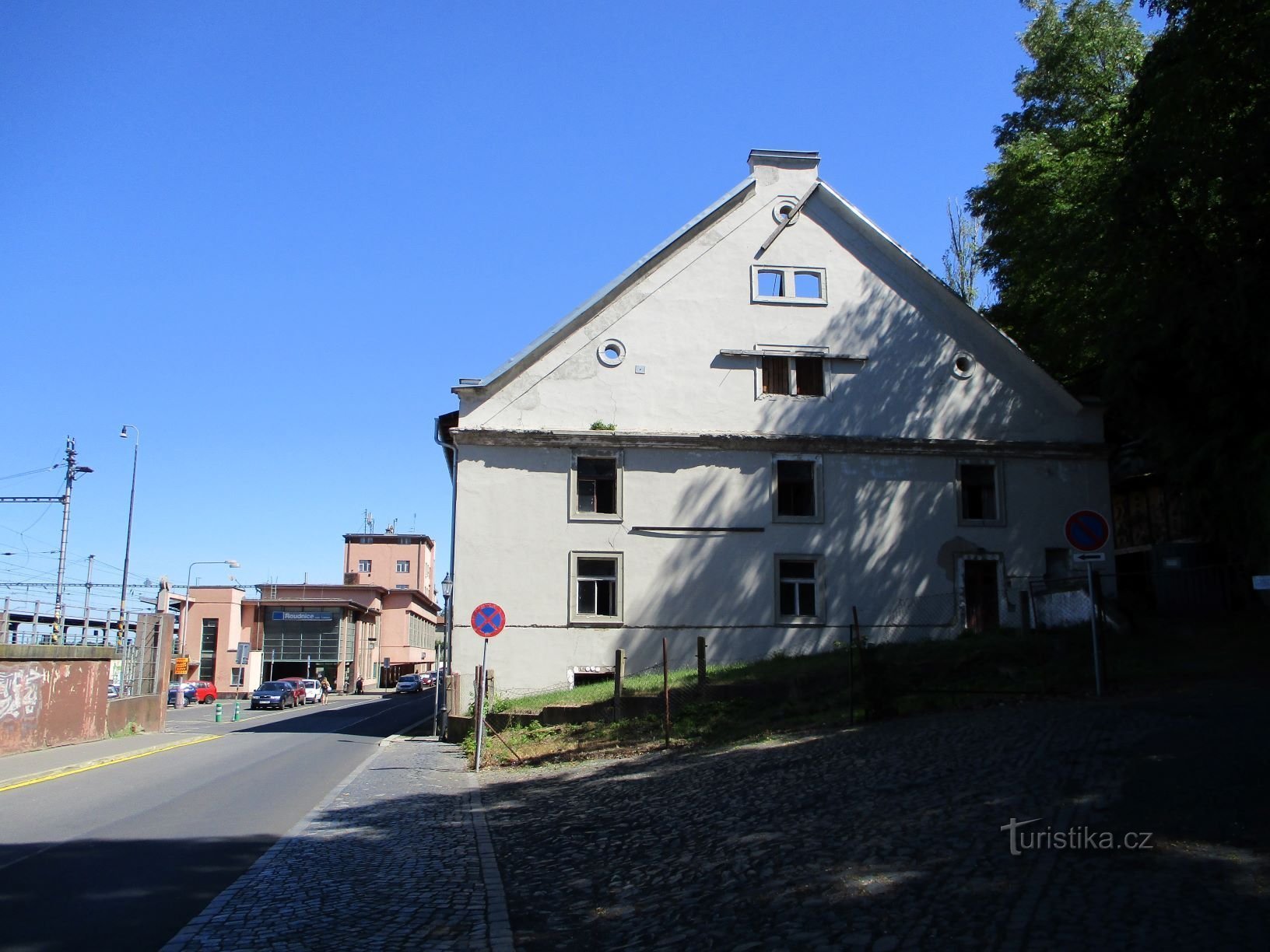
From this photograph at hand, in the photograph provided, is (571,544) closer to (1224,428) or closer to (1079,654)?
(1079,654)

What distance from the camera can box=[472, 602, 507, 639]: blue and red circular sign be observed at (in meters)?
17.3

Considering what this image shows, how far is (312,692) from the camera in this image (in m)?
59.0

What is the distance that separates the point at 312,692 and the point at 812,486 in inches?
1641

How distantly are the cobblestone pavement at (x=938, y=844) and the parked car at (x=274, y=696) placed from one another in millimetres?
41320

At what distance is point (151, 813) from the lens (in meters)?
12.9

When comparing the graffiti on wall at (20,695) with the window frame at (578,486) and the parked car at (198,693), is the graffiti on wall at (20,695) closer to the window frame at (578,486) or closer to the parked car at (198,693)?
the window frame at (578,486)

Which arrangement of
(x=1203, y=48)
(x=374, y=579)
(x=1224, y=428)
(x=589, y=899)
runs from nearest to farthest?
1. (x=589, y=899)
2. (x=1203, y=48)
3. (x=1224, y=428)
4. (x=374, y=579)

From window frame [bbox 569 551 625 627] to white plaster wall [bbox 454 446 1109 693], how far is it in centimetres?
14

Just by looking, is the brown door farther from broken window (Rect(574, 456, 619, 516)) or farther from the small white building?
broken window (Rect(574, 456, 619, 516))

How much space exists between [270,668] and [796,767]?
239ft

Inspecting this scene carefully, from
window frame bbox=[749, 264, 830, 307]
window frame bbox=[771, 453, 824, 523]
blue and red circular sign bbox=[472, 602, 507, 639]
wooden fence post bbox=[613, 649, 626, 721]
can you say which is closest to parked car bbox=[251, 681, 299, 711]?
window frame bbox=[771, 453, 824, 523]

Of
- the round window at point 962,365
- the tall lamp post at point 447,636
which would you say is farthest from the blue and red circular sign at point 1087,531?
the tall lamp post at point 447,636

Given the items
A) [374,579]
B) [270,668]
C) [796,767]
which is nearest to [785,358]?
[796,767]

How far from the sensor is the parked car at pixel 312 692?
5778 centimetres
